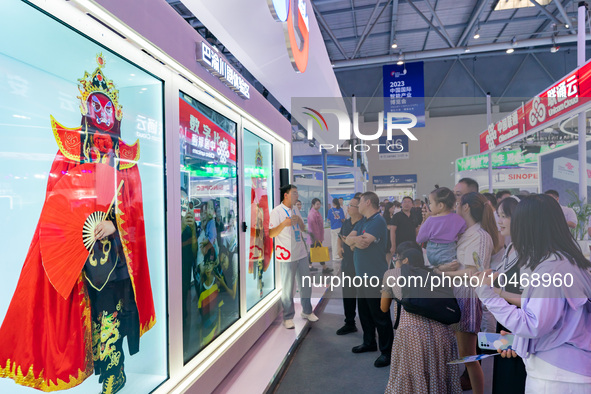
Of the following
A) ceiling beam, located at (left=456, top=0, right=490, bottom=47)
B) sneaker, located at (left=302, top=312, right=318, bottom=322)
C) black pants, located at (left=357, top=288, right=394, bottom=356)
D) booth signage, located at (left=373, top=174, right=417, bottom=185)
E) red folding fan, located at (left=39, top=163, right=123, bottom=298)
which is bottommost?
sneaker, located at (left=302, top=312, right=318, bottom=322)

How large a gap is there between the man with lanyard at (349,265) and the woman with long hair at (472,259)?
43.8 inches

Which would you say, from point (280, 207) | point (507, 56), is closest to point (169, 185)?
point (280, 207)

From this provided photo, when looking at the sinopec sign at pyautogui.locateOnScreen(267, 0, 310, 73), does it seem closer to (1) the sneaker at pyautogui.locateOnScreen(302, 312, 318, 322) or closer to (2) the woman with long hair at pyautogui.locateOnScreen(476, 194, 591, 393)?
(2) the woman with long hair at pyautogui.locateOnScreen(476, 194, 591, 393)

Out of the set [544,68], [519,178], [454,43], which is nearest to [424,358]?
[519,178]

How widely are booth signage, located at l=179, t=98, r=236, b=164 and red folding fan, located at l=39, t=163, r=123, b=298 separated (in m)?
0.90

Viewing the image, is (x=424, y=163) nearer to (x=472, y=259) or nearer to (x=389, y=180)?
(x=389, y=180)

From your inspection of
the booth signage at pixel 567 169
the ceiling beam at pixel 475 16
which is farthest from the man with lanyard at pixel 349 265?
the ceiling beam at pixel 475 16

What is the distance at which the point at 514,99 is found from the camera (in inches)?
577

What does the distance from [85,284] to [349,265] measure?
2.75 meters

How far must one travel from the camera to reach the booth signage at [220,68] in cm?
262

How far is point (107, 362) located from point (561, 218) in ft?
7.07

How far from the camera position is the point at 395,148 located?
3768 mm

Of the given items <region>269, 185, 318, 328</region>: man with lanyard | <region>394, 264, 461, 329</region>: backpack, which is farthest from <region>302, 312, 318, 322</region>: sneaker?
<region>394, 264, 461, 329</region>: backpack

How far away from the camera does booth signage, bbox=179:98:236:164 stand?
8.65ft
